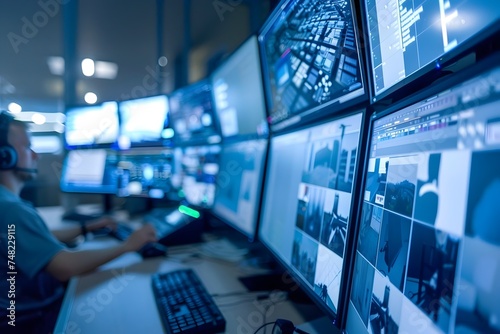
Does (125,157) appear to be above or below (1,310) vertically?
above

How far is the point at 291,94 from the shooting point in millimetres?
906

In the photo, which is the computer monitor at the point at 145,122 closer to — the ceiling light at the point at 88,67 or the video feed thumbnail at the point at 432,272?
the ceiling light at the point at 88,67

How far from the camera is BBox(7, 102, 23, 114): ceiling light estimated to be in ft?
3.59

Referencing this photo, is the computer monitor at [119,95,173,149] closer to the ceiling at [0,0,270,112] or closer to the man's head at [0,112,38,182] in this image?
the ceiling at [0,0,270,112]

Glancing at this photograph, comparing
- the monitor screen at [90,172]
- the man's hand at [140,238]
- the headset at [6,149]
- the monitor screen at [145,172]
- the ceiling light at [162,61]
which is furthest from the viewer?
the ceiling light at [162,61]

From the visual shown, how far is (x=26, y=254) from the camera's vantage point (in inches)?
35.0

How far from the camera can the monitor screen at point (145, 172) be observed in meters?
1.78

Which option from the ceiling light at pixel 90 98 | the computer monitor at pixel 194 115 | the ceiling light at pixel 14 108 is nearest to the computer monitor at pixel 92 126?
the ceiling light at pixel 90 98

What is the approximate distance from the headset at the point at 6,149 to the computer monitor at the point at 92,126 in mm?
895

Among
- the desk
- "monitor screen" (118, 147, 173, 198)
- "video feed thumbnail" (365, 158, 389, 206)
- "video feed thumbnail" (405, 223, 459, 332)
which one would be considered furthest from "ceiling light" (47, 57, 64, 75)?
"video feed thumbnail" (405, 223, 459, 332)

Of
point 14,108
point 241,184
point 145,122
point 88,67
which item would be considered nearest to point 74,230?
point 14,108

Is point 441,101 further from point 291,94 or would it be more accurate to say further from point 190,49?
point 190,49

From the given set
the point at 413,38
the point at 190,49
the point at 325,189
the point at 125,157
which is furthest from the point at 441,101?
the point at 190,49

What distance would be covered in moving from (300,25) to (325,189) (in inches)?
19.0
